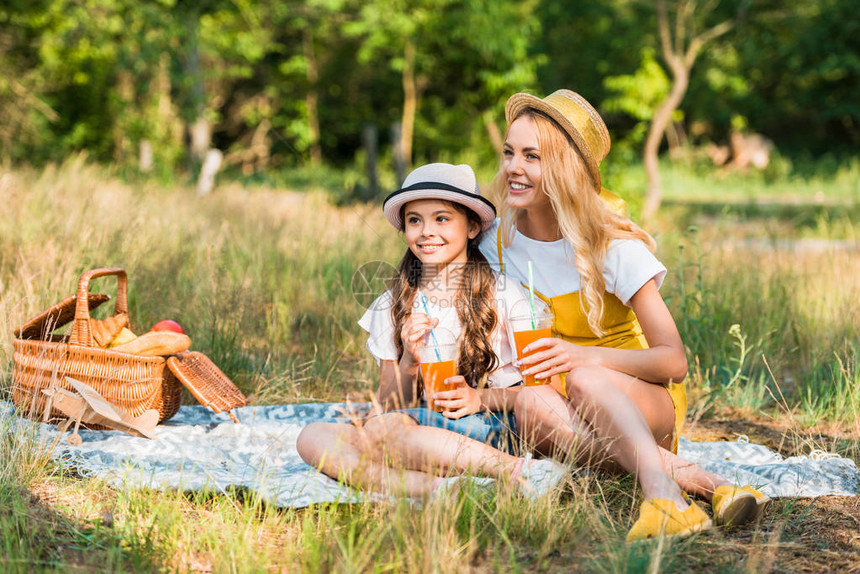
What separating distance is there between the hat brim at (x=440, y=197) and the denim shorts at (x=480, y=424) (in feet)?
2.33

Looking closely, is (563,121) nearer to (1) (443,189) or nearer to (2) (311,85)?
(1) (443,189)

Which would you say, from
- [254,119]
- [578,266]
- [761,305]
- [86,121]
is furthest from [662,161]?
[578,266]

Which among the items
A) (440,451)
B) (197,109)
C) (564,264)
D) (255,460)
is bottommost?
(255,460)

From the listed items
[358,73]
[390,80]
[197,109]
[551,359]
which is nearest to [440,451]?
[551,359]

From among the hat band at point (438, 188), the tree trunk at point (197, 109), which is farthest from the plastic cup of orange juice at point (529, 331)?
the tree trunk at point (197, 109)

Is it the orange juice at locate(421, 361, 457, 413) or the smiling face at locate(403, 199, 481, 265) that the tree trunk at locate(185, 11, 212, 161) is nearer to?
the smiling face at locate(403, 199, 481, 265)

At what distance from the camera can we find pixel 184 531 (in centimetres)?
217

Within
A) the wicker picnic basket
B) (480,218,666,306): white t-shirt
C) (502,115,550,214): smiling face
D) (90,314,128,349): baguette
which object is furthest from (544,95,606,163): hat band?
(90,314,128,349): baguette

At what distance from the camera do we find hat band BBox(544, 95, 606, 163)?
2.75 meters

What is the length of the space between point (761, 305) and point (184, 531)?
354 cm

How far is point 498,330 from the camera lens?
281 cm

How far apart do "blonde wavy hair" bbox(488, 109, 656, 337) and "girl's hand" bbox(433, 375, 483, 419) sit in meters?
0.47

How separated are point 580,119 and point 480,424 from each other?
1090 mm

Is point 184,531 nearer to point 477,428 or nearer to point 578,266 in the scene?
point 477,428
